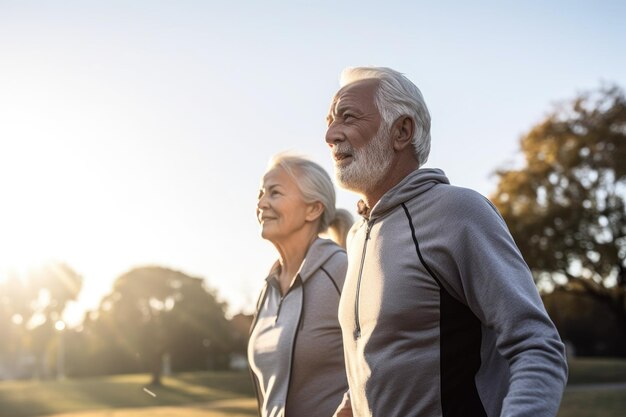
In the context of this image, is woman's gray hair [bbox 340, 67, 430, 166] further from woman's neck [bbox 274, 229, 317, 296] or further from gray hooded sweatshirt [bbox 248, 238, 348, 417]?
woman's neck [bbox 274, 229, 317, 296]

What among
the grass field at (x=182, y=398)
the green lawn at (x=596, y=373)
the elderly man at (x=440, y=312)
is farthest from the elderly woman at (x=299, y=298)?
the green lawn at (x=596, y=373)

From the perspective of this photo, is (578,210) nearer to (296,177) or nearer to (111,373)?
(296,177)

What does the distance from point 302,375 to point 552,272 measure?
25.5 meters

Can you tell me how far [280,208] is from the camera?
4.37 metres

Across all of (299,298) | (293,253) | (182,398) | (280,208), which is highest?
(280,208)

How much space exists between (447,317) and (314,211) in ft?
7.19

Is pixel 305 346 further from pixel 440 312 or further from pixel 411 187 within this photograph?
pixel 440 312

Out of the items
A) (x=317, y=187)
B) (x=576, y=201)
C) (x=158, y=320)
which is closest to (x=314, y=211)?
(x=317, y=187)

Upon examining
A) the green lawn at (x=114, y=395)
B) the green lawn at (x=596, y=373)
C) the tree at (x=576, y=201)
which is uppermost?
the tree at (x=576, y=201)

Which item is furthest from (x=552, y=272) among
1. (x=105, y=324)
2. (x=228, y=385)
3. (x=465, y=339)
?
(x=465, y=339)

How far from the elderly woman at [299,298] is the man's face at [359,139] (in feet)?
4.47

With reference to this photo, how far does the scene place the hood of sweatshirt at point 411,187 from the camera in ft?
8.47

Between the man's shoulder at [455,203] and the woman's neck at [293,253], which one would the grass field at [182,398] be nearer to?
the woman's neck at [293,253]

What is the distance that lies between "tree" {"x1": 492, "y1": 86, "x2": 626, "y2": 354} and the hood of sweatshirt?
25.4 meters
